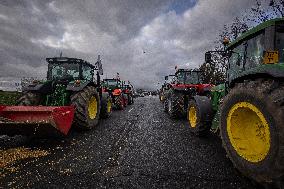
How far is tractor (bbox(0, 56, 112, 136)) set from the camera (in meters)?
5.26

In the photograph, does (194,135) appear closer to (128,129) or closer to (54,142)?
(128,129)

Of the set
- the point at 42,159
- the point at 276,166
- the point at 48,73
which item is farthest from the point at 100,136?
the point at 276,166

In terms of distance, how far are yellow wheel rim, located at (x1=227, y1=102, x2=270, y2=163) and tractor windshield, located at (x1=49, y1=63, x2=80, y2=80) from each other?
624 centimetres

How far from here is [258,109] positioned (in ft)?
10.5

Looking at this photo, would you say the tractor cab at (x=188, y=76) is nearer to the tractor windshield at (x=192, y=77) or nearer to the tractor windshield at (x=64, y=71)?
the tractor windshield at (x=192, y=77)

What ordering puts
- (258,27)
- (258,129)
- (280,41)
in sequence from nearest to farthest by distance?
1. (258,129)
2. (280,41)
3. (258,27)

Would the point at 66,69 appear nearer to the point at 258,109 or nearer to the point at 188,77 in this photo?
the point at 188,77

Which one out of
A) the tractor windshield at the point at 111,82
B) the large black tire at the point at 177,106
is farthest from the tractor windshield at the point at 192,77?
the tractor windshield at the point at 111,82

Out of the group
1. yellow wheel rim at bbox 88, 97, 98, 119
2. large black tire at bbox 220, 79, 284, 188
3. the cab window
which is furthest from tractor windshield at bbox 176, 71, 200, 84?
large black tire at bbox 220, 79, 284, 188

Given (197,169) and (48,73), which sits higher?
(48,73)

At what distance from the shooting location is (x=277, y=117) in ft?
9.34

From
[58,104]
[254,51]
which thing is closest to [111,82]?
[58,104]

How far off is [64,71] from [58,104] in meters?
1.81

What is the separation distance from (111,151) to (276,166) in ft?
10.1
